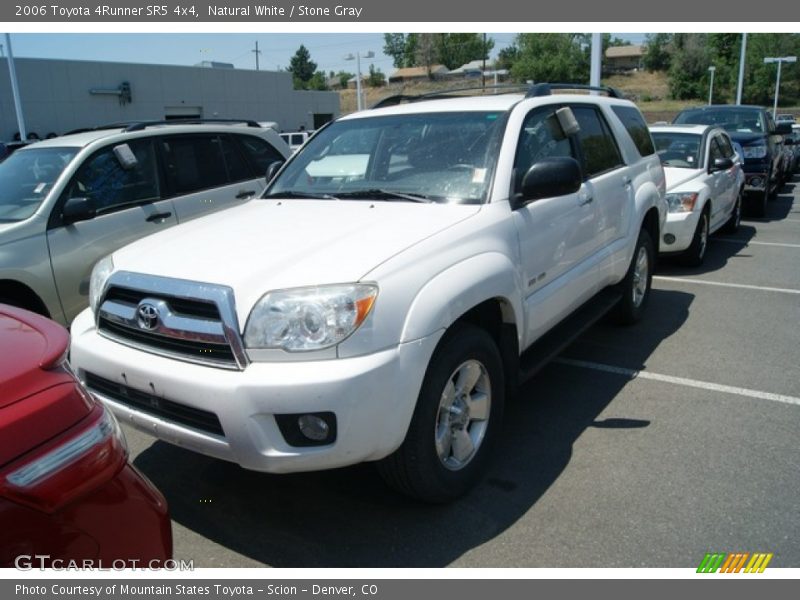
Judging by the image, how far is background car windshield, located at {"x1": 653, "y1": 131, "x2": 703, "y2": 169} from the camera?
8.63 metres

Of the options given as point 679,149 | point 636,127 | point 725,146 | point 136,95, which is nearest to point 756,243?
point 725,146

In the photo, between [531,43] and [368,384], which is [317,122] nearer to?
[531,43]

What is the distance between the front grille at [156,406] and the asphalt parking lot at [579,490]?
62 cm

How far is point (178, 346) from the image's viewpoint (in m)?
2.76

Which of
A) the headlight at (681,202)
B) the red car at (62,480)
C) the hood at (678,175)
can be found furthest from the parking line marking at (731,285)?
the red car at (62,480)

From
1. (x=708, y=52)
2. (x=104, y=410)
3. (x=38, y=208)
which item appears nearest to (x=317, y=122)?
(x=38, y=208)

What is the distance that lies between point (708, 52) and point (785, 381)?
292 ft

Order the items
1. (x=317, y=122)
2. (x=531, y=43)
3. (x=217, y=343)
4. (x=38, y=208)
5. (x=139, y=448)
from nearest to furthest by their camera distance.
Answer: (x=217, y=343), (x=139, y=448), (x=38, y=208), (x=317, y=122), (x=531, y=43)

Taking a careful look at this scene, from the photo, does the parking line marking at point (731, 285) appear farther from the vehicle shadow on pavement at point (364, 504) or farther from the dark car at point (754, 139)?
the dark car at point (754, 139)

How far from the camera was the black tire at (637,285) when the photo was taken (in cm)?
542

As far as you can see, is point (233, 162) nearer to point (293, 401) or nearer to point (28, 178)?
point (28, 178)

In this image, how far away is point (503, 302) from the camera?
337 centimetres

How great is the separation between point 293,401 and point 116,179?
12.9 ft

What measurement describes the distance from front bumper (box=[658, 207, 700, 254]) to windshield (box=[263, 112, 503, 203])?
4719 mm
